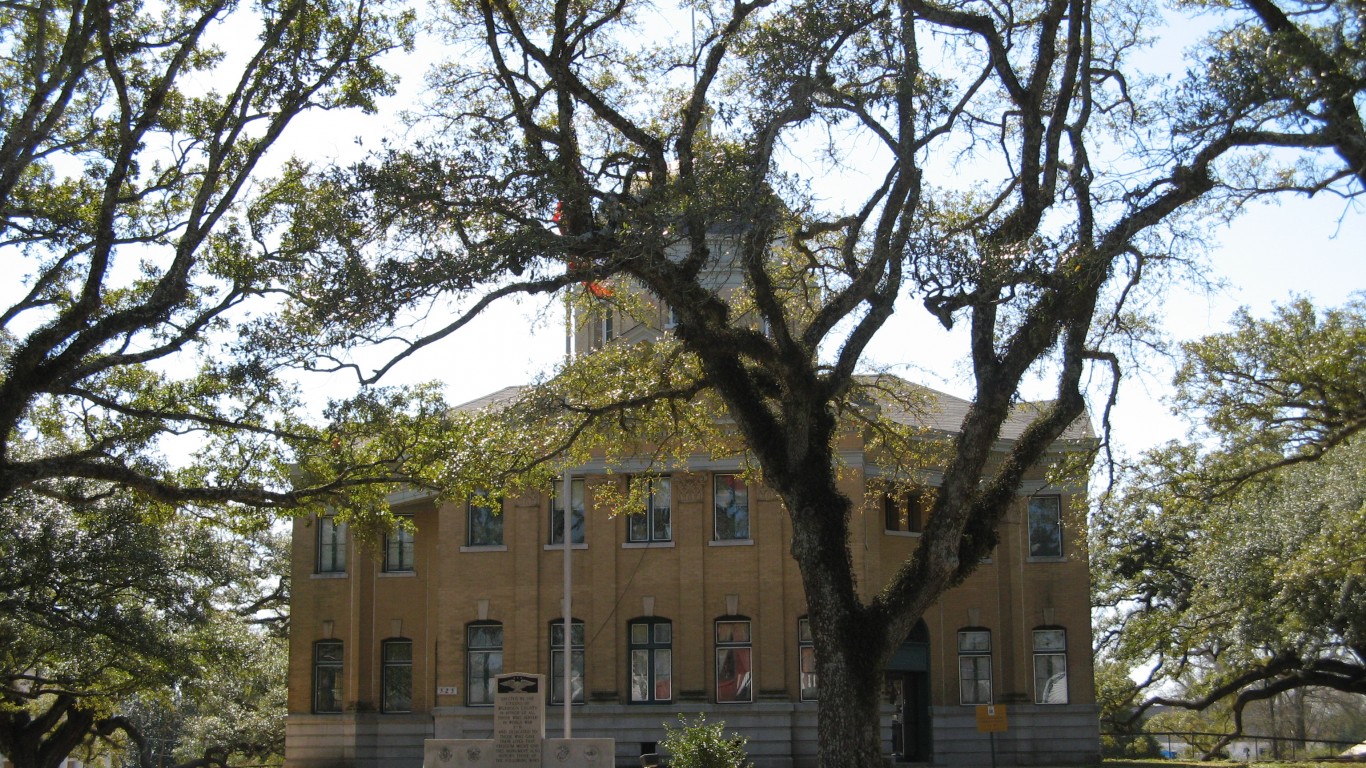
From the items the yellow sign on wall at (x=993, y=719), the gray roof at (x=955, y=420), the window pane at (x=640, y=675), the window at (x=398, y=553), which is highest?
the gray roof at (x=955, y=420)

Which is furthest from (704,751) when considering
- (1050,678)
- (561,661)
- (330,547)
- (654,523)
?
(330,547)

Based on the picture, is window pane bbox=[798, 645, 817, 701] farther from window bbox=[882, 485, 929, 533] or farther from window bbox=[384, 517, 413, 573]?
window bbox=[384, 517, 413, 573]

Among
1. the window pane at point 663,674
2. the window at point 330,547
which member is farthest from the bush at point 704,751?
the window at point 330,547

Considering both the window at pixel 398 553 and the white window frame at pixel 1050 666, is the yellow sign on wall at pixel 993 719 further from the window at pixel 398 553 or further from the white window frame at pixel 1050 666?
the window at pixel 398 553

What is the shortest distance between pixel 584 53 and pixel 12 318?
29.8 feet

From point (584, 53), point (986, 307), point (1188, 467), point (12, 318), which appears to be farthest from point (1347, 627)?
point (12, 318)

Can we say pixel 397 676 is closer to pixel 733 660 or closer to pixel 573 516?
pixel 573 516

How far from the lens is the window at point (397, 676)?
36.3 metres

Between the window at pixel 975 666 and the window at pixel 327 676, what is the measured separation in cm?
1604

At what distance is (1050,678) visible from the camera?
34281 mm

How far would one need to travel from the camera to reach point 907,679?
111ft

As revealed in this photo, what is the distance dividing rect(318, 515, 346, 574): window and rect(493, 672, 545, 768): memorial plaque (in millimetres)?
12422

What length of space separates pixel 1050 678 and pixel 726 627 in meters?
8.15

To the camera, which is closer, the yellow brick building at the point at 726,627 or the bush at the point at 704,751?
the bush at the point at 704,751
